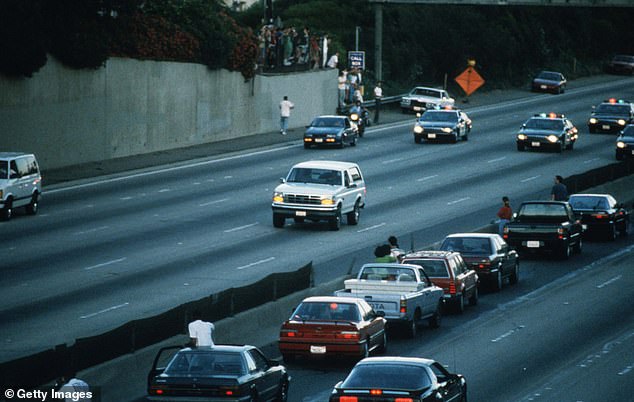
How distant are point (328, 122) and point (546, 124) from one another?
1001cm

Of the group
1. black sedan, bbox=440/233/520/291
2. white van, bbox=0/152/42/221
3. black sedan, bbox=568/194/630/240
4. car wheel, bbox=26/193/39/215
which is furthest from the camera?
black sedan, bbox=568/194/630/240

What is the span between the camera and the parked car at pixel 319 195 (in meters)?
44.2

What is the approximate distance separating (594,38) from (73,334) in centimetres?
10687

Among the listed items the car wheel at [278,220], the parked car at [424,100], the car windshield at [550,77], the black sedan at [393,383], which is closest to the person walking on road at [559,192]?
the car wheel at [278,220]

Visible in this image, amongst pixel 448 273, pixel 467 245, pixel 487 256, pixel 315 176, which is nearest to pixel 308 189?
pixel 315 176

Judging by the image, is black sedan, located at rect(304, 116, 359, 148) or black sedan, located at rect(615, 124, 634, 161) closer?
black sedan, located at rect(615, 124, 634, 161)

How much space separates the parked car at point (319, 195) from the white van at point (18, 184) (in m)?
7.53

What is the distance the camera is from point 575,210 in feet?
155

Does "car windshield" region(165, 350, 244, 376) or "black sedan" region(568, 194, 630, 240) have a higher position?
"car windshield" region(165, 350, 244, 376)

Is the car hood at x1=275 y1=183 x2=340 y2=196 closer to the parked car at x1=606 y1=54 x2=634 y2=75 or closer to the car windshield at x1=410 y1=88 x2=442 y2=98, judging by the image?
the car windshield at x1=410 y1=88 x2=442 y2=98

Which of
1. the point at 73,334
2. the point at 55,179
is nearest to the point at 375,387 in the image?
the point at 73,334

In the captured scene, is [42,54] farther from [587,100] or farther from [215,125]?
[587,100]

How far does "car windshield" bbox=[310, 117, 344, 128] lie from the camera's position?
66.6 meters

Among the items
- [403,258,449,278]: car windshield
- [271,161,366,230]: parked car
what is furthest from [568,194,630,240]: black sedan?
[403,258,449,278]: car windshield
